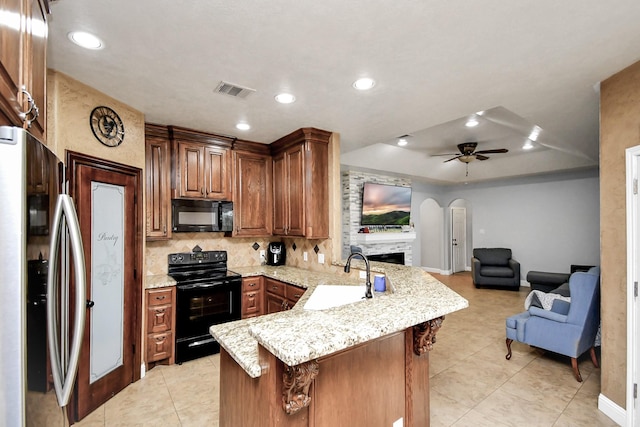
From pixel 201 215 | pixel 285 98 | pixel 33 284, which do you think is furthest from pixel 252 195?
pixel 33 284

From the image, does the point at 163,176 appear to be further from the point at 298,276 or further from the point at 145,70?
the point at 298,276

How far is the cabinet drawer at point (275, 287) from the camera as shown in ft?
11.6

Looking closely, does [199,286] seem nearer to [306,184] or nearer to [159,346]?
[159,346]

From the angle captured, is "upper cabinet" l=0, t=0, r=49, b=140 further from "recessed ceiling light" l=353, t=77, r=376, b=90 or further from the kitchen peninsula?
"recessed ceiling light" l=353, t=77, r=376, b=90

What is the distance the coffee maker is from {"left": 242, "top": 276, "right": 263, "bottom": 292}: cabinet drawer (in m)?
0.52

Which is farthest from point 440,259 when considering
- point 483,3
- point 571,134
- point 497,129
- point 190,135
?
point 483,3

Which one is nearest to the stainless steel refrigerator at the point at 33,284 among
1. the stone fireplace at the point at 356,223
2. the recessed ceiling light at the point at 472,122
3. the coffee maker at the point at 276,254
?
the coffee maker at the point at 276,254

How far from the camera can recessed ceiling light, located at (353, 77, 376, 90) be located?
7.59ft

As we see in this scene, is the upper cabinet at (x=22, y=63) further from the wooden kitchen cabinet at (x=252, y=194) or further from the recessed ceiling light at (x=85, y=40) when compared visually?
the wooden kitchen cabinet at (x=252, y=194)

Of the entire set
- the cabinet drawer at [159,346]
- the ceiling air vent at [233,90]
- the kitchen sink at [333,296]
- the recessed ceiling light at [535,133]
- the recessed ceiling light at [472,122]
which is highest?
the recessed ceiling light at [472,122]

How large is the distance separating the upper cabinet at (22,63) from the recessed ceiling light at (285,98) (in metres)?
1.60

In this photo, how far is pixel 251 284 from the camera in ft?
12.6

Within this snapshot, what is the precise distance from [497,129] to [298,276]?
3.88 meters

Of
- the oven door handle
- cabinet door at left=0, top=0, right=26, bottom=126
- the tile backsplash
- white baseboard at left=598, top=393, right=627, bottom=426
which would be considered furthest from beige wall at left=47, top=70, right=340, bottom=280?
white baseboard at left=598, top=393, right=627, bottom=426
